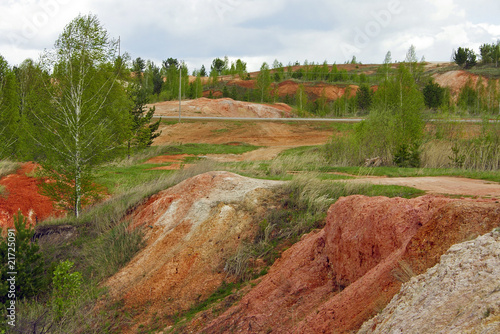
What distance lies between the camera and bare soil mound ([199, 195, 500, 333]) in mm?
3873

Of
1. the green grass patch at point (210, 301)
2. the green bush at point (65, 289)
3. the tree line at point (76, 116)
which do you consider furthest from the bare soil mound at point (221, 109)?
the green grass patch at point (210, 301)

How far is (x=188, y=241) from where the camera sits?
888 centimetres

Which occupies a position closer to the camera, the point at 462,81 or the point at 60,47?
the point at 60,47

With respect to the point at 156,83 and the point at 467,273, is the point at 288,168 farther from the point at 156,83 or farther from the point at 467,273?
the point at 156,83

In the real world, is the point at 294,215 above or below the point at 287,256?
above

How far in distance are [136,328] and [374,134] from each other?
563 inches

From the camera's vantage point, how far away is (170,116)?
44125 mm

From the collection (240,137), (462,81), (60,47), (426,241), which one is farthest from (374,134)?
(462,81)

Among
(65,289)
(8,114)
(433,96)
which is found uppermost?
(433,96)

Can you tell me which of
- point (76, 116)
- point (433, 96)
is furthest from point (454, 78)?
point (76, 116)

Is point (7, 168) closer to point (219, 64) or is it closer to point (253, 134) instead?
point (253, 134)

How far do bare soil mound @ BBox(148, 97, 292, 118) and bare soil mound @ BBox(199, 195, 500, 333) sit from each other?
4144cm

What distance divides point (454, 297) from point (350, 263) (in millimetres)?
2628

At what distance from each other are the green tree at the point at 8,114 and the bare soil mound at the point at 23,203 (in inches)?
230
